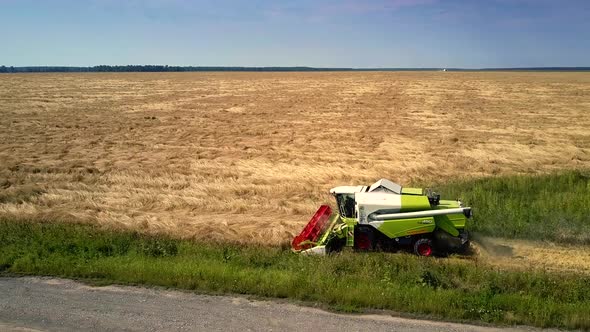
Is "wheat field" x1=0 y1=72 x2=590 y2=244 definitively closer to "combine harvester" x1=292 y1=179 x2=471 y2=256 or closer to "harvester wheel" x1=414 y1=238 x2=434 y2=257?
"combine harvester" x1=292 y1=179 x2=471 y2=256

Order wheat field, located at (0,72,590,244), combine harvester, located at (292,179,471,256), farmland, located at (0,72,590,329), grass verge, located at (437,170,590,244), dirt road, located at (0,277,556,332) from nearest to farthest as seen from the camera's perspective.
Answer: dirt road, located at (0,277,556,332) → farmland, located at (0,72,590,329) → combine harvester, located at (292,179,471,256) → grass verge, located at (437,170,590,244) → wheat field, located at (0,72,590,244)

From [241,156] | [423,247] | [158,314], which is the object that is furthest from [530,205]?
[241,156]

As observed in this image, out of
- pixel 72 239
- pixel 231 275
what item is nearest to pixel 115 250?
pixel 72 239

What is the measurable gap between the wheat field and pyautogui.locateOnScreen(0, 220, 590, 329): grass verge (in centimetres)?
212

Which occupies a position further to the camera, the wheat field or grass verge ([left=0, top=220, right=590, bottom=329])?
the wheat field

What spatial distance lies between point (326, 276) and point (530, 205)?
302 inches

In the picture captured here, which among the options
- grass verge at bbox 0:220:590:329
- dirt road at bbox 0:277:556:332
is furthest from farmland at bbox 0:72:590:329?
dirt road at bbox 0:277:556:332

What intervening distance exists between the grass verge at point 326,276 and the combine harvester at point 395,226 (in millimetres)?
459

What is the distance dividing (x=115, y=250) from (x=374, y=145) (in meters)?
16.5

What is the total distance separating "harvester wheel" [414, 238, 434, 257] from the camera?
10516mm

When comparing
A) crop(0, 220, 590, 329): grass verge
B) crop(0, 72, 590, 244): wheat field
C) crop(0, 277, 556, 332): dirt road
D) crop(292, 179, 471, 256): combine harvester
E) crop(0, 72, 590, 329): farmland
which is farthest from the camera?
crop(0, 72, 590, 244): wheat field

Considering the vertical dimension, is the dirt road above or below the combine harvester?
below

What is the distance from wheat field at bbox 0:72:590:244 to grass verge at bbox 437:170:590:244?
2672 millimetres

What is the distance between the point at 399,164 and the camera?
2036cm
